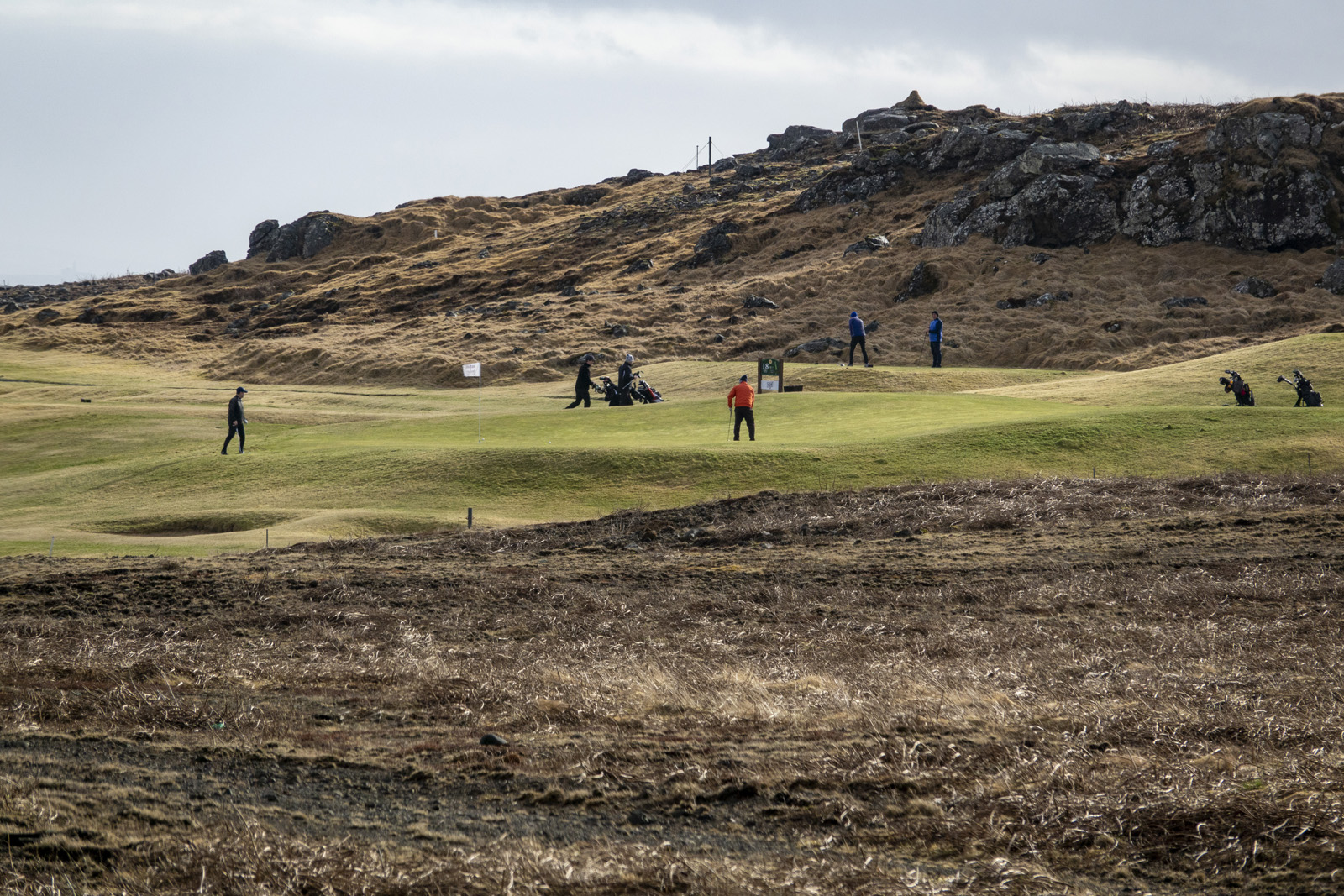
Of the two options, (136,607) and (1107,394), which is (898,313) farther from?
(136,607)

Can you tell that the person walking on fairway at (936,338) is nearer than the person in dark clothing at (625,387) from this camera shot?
No

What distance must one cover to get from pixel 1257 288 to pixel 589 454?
48.1 meters

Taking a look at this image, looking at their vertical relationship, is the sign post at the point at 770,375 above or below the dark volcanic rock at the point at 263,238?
below

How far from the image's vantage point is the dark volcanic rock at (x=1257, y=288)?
2350 inches

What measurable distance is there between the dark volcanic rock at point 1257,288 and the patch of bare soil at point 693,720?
159ft

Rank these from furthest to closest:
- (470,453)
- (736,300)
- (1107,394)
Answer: (736,300)
(1107,394)
(470,453)

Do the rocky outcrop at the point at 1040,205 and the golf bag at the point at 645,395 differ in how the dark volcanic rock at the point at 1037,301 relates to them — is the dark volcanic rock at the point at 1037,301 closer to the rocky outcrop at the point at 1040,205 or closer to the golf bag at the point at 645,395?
the rocky outcrop at the point at 1040,205

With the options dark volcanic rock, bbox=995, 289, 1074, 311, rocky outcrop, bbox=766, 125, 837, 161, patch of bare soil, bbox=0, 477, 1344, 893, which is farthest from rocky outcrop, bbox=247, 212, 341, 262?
patch of bare soil, bbox=0, 477, 1344, 893

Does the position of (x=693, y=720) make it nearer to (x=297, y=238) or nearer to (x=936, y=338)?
(x=936, y=338)

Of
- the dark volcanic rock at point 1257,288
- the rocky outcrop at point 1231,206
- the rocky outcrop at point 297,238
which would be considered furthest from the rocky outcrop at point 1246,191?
the rocky outcrop at point 297,238

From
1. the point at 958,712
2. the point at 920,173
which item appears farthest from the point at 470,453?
the point at 920,173

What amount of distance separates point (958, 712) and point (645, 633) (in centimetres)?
516

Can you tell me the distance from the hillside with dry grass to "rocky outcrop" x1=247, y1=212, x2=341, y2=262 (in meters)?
18.7

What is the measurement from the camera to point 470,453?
2716 cm
